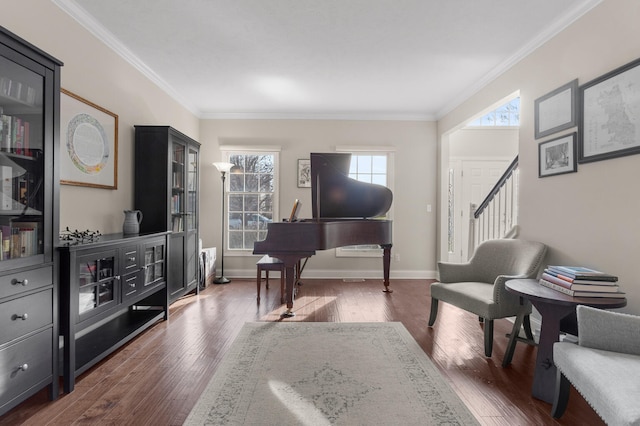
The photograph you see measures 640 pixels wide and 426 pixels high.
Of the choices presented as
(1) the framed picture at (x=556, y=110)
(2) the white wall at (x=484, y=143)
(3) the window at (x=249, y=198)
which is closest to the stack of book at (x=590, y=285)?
(1) the framed picture at (x=556, y=110)

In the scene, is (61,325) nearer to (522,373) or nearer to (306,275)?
(522,373)

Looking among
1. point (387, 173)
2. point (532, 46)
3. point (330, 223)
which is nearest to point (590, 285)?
point (330, 223)

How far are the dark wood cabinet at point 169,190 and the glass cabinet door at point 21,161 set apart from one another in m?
1.68

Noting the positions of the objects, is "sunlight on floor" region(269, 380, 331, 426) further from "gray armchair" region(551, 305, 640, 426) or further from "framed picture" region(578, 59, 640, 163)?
"framed picture" region(578, 59, 640, 163)

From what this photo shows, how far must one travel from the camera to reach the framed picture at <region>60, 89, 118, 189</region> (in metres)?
2.51

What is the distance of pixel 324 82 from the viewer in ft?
13.0

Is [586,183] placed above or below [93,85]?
below

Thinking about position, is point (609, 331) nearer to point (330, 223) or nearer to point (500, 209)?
point (330, 223)

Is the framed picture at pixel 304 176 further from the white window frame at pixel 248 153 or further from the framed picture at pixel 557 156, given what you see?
the framed picture at pixel 557 156

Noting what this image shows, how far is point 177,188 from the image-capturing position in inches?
147

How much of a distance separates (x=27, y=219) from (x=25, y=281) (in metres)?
0.32

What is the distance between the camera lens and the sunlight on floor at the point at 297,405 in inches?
64.6

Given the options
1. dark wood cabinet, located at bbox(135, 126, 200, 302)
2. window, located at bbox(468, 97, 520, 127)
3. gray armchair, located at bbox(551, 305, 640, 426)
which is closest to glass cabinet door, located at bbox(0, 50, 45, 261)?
dark wood cabinet, located at bbox(135, 126, 200, 302)

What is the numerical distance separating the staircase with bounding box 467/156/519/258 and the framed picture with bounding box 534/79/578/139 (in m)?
0.93
